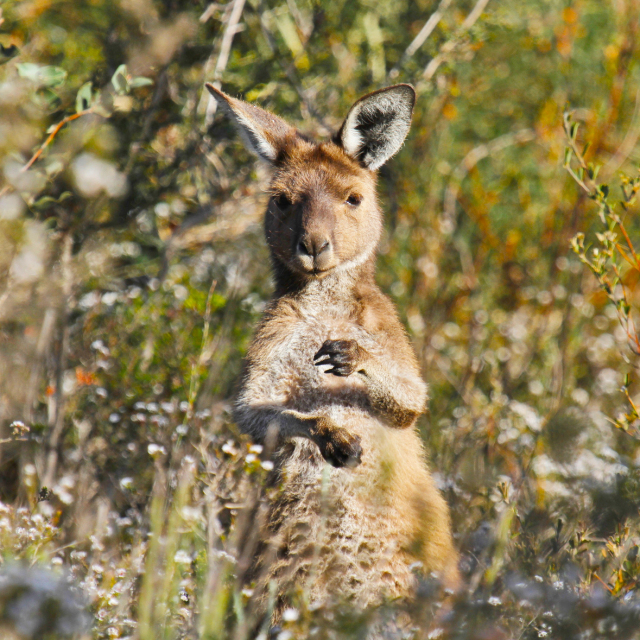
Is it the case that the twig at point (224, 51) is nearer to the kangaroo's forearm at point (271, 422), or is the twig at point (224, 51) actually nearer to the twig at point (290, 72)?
the twig at point (290, 72)

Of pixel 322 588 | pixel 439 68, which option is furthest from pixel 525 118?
pixel 322 588

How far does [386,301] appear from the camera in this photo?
3684 millimetres

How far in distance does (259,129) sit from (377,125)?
0.62m

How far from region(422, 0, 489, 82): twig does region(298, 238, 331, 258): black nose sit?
7.81 feet

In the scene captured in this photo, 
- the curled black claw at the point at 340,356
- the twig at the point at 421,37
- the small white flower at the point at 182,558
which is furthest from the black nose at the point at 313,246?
the twig at the point at 421,37

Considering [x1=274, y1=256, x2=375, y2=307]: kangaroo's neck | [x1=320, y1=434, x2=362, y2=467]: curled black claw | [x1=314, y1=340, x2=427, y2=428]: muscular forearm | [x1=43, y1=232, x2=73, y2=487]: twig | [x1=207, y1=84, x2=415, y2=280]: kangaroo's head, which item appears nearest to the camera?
[x1=320, y1=434, x2=362, y2=467]: curled black claw

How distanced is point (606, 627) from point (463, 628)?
16.7 inches

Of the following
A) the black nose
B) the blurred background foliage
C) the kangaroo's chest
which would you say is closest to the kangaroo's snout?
the black nose

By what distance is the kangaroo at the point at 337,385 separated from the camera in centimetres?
308

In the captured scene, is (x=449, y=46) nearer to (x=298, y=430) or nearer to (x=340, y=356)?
(x=340, y=356)

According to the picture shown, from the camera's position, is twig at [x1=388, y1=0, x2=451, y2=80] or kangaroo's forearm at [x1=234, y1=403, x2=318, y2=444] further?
twig at [x1=388, y1=0, x2=451, y2=80]

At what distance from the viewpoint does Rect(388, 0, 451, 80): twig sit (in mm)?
5082

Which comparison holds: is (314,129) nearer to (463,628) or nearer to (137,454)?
(137,454)

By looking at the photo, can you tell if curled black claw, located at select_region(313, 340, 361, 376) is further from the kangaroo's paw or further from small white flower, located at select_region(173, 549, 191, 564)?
small white flower, located at select_region(173, 549, 191, 564)
